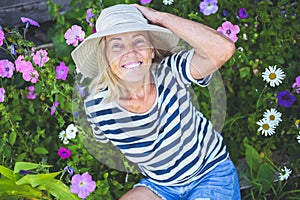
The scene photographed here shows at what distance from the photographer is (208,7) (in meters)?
2.24

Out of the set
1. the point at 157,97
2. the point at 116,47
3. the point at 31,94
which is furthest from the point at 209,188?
the point at 31,94

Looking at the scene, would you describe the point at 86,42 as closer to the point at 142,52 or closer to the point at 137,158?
the point at 142,52

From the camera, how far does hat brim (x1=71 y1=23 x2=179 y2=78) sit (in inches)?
58.9

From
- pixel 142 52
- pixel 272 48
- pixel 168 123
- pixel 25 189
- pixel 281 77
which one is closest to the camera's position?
pixel 142 52

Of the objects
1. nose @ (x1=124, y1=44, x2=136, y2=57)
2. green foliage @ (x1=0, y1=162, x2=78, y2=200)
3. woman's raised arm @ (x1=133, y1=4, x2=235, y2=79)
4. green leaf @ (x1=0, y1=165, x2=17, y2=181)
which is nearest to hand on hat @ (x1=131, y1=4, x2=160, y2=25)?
woman's raised arm @ (x1=133, y1=4, x2=235, y2=79)

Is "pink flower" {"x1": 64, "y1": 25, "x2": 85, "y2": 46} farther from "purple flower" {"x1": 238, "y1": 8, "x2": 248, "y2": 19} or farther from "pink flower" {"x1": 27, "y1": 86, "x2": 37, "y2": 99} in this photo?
"purple flower" {"x1": 238, "y1": 8, "x2": 248, "y2": 19}

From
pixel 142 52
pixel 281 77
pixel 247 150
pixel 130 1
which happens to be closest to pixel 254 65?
pixel 281 77

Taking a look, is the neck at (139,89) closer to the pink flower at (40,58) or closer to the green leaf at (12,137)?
the pink flower at (40,58)

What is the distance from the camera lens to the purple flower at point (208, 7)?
2223 mm

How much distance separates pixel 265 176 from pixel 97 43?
94 centimetres

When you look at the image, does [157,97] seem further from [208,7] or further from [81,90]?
[208,7]

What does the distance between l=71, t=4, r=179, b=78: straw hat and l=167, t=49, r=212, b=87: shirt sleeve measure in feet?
0.13

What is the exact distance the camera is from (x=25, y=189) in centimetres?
187

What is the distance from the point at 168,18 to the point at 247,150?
0.78 metres
